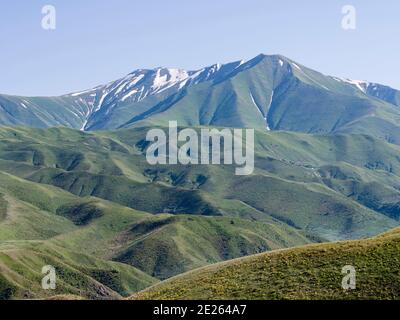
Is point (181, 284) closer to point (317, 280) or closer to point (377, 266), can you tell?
point (317, 280)

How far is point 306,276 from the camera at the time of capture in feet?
224

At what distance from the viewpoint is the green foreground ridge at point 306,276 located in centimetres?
6300

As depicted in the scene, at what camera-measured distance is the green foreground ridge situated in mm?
63000
